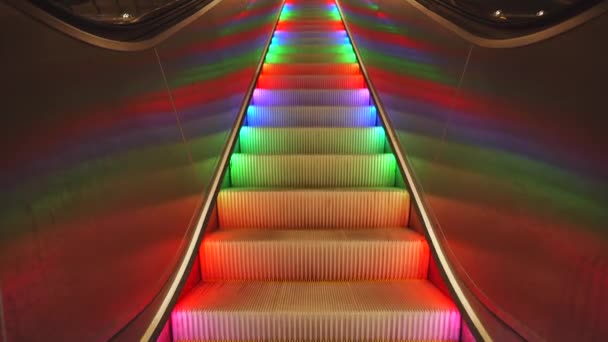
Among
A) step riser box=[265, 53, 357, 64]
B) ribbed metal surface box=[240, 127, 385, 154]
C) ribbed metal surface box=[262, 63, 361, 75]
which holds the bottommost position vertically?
ribbed metal surface box=[240, 127, 385, 154]

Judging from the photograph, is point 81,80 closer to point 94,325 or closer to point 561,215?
point 94,325

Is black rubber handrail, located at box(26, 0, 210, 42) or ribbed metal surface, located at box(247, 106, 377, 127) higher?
black rubber handrail, located at box(26, 0, 210, 42)

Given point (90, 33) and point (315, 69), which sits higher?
point (315, 69)

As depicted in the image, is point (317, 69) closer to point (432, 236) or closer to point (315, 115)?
point (315, 115)

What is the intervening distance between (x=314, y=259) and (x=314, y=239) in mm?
102

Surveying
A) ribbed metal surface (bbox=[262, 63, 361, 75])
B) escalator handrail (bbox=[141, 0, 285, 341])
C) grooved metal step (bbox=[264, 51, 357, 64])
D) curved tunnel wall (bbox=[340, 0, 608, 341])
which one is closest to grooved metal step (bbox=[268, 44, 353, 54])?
grooved metal step (bbox=[264, 51, 357, 64])

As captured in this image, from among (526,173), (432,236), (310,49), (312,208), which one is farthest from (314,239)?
(310,49)

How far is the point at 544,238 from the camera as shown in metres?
1.01

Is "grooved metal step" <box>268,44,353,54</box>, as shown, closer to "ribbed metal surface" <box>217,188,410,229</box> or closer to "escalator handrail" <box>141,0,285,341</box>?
"escalator handrail" <box>141,0,285,341</box>

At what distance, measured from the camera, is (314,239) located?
1938mm

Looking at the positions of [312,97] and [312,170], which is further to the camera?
[312,97]

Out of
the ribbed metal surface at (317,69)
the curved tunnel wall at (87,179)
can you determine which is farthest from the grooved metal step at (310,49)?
the curved tunnel wall at (87,179)

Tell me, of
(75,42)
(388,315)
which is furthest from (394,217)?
(75,42)

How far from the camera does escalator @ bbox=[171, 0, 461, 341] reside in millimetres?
1578
